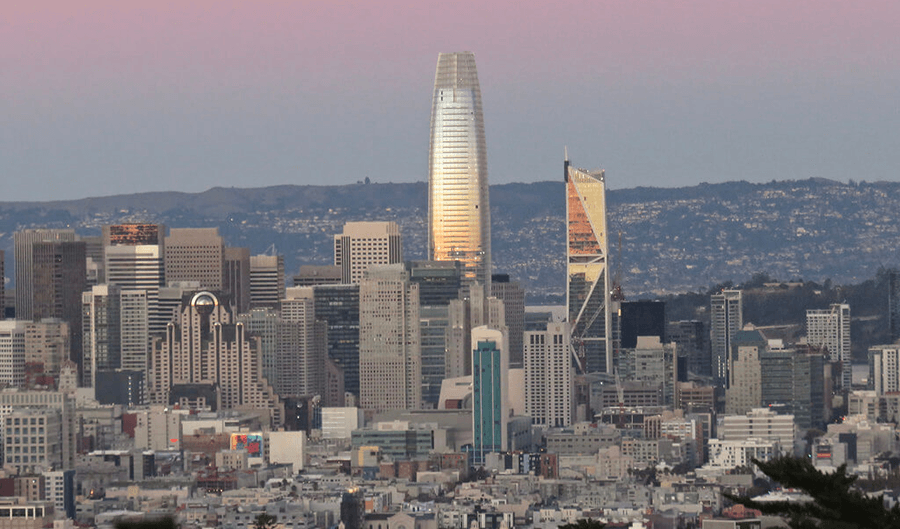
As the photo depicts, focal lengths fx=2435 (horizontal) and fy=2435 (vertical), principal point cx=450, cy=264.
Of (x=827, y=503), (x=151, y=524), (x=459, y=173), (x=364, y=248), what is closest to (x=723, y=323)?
(x=459, y=173)

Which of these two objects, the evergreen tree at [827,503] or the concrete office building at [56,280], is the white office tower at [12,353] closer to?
the concrete office building at [56,280]

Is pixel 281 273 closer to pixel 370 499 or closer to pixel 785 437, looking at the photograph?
pixel 785 437

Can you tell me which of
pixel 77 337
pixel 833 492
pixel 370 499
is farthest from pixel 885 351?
→ pixel 833 492

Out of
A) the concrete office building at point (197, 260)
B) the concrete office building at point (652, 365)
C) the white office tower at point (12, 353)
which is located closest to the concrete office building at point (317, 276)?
the concrete office building at point (197, 260)

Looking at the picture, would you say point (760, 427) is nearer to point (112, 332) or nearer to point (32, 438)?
point (32, 438)

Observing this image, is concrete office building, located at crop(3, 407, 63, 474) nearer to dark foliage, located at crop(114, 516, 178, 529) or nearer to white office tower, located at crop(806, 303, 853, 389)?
white office tower, located at crop(806, 303, 853, 389)

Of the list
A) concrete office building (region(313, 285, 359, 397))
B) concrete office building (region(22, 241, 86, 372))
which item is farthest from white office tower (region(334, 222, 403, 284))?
concrete office building (region(22, 241, 86, 372))
